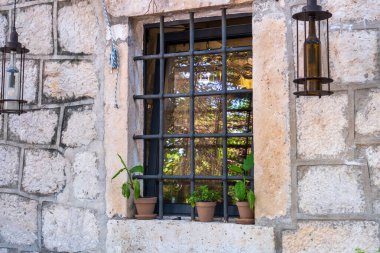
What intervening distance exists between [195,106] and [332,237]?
118 centimetres

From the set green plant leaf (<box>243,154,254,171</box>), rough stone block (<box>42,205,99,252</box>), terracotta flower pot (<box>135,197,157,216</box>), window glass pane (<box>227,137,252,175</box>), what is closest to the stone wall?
rough stone block (<box>42,205,99,252</box>)

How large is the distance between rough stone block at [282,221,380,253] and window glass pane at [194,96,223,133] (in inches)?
32.7

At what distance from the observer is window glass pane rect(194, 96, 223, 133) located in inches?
131

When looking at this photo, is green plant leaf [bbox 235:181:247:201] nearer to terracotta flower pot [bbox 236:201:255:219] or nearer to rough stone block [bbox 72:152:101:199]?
terracotta flower pot [bbox 236:201:255:219]

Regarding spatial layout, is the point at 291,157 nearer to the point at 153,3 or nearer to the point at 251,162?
the point at 251,162

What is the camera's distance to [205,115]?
11.0 ft

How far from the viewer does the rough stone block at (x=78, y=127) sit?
335 cm

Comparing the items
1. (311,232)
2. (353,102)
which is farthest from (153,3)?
(311,232)

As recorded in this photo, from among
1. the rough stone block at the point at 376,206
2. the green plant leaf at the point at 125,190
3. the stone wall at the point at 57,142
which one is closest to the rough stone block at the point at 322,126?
the rough stone block at the point at 376,206

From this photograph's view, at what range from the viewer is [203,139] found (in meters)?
3.33

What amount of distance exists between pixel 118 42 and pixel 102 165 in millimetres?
760

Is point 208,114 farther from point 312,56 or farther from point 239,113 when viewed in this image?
point 312,56

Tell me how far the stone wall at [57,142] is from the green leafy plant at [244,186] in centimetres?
84

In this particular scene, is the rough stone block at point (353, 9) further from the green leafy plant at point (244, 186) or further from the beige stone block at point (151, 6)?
the green leafy plant at point (244, 186)
